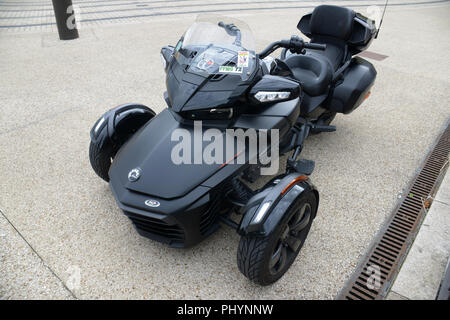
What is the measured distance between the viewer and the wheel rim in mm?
1966

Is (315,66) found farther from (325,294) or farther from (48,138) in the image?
(48,138)

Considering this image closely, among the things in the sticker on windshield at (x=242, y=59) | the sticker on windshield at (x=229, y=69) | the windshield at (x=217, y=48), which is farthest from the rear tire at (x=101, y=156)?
the sticker on windshield at (x=242, y=59)

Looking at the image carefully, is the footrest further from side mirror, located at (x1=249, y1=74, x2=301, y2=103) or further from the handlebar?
the handlebar

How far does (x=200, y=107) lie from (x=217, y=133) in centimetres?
20

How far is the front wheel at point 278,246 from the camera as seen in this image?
5.96ft

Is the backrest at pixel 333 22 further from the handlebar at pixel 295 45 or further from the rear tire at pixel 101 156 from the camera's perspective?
the rear tire at pixel 101 156

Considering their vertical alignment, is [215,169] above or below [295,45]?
below

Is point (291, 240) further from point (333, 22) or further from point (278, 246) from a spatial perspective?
point (333, 22)

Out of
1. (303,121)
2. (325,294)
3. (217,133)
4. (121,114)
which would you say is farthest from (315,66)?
(325,294)

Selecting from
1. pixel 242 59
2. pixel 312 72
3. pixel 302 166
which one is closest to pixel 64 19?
pixel 312 72

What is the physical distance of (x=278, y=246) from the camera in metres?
1.99

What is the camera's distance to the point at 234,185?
6.90 feet

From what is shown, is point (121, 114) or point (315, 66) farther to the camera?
point (315, 66)

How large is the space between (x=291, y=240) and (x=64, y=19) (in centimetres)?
642
